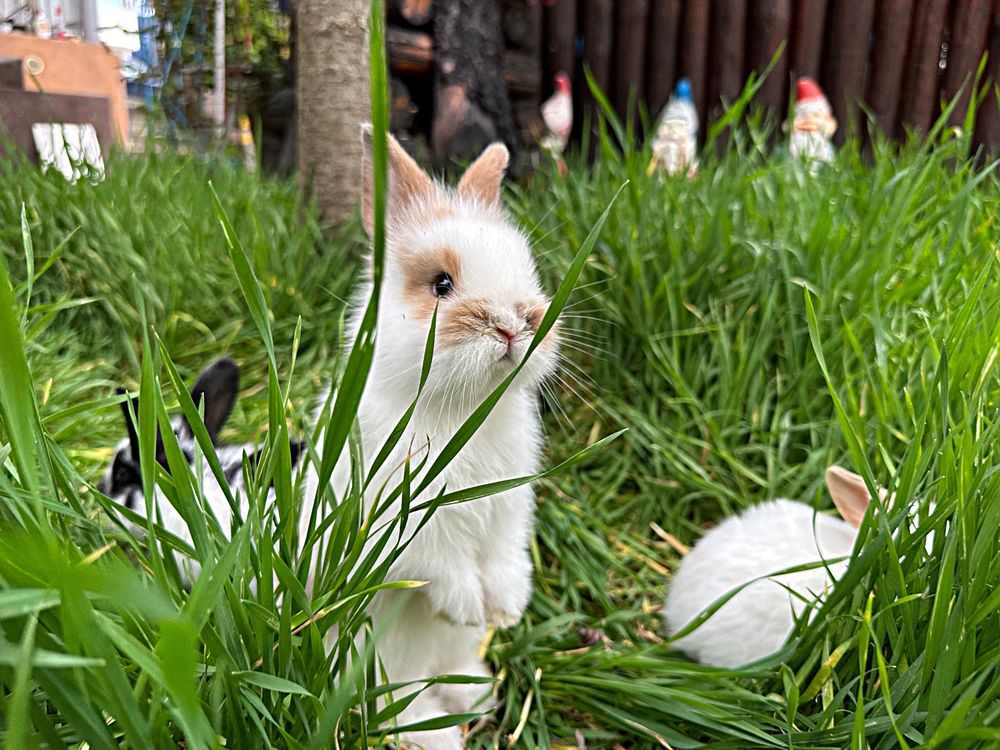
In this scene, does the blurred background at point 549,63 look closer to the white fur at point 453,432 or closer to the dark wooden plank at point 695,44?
the dark wooden plank at point 695,44

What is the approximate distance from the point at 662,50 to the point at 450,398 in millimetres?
4242

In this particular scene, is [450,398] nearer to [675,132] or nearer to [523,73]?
[675,132]

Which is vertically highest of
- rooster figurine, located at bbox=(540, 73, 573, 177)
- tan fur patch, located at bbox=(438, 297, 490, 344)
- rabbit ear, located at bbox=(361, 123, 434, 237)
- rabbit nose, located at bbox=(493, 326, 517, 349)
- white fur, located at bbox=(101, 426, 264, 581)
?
rooster figurine, located at bbox=(540, 73, 573, 177)

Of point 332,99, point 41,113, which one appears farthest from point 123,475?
point 41,113

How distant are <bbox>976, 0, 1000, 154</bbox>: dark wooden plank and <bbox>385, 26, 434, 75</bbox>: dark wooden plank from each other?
3149mm

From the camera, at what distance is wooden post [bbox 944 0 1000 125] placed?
433cm

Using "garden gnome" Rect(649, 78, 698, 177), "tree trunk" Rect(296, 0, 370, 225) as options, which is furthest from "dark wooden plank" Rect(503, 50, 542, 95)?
"tree trunk" Rect(296, 0, 370, 225)

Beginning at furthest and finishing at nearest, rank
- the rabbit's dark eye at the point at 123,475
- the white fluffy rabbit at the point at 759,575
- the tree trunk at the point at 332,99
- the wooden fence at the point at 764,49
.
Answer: the wooden fence at the point at 764,49
the tree trunk at the point at 332,99
the rabbit's dark eye at the point at 123,475
the white fluffy rabbit at the point at 759,575

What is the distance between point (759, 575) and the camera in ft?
4.59

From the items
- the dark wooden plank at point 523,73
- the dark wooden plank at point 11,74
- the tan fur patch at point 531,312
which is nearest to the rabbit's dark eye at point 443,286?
the tan fur patch at point 531,312

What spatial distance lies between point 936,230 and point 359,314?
1.76 meters

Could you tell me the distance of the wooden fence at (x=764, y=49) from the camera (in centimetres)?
445

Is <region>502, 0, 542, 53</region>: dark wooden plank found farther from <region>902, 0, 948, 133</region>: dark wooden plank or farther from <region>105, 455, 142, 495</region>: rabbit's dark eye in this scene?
<region>105, 455, 142, 495</region>: rabbit's dark eye

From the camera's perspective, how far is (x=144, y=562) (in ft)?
2.80
